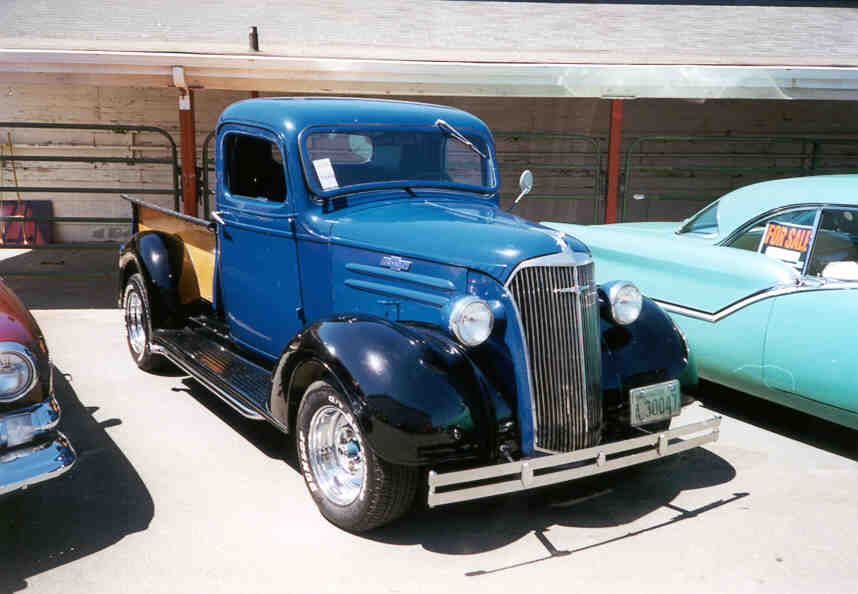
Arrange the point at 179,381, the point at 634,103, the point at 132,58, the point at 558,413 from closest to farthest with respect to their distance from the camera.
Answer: the point at 558,413
the point at 179,381
the point at 132,58
the point at 634,103

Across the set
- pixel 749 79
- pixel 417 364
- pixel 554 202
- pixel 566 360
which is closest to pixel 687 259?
pixel 566 360

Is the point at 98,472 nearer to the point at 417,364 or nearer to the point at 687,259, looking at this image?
the point at 417,364

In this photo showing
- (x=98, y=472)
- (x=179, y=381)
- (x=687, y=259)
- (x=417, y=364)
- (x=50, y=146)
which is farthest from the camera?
(x=50, y=146)

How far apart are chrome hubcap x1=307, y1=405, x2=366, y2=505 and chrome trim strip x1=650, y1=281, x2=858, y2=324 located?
8.01ft

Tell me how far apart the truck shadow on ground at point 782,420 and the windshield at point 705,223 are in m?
1.11

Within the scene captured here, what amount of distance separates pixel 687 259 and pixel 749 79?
3.42m

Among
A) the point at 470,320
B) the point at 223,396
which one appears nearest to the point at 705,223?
the point at 470,320

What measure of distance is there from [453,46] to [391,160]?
683cm

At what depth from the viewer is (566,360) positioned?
11.0ft

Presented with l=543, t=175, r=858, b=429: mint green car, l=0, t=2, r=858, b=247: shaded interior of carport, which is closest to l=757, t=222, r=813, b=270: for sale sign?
l=543, t=175, r=858, b=429: mint green car

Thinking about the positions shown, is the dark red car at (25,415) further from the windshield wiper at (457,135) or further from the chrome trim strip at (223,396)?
the windshield wiper at (457,135)

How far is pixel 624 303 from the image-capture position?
12.4 feet

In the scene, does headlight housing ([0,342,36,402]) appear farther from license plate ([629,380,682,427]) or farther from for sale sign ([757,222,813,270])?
for sale sign ([757,222,813,270])

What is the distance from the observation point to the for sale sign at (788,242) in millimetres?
4379
